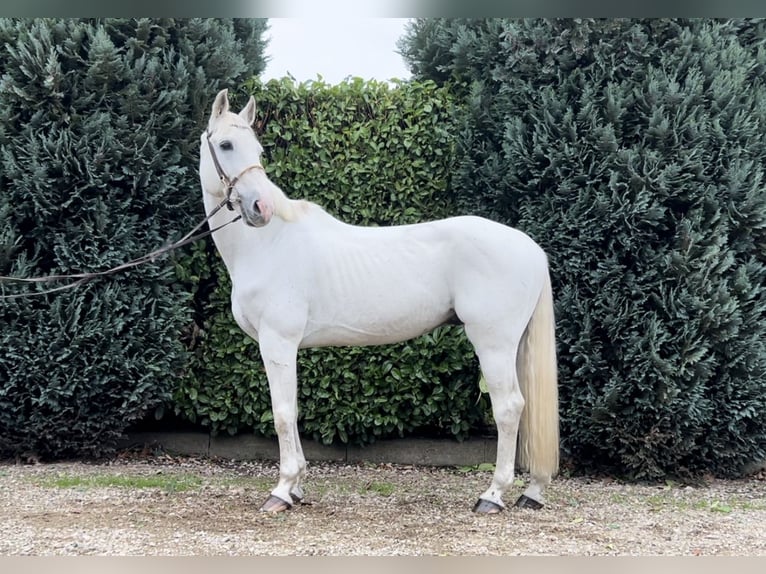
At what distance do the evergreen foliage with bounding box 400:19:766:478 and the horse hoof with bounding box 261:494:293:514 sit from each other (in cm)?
207

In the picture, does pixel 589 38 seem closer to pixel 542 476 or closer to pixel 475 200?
pixel 475 200

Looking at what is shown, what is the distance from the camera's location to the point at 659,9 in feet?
7.21

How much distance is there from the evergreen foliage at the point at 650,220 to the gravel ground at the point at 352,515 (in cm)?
47

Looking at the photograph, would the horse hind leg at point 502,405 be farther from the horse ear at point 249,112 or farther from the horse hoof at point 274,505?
the horse ear at point 249,112

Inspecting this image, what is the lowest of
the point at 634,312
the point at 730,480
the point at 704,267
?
the point at 730,480

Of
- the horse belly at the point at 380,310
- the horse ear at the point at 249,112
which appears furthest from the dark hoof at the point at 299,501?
the horse ear at the point at 249,112

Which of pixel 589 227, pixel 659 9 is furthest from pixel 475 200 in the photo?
pixel 659 9

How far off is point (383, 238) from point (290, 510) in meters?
1.56

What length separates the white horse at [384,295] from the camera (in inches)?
151

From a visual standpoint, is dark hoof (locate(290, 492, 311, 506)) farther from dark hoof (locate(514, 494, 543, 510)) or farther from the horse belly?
dark hoof (locate(514, 494, 543, 510))

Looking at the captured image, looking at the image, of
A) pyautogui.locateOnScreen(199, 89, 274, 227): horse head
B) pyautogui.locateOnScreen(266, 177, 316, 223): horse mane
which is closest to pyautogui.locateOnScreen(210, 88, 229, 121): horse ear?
pyautogui.locateOnScreen(199, 89, 274, 227): horse head

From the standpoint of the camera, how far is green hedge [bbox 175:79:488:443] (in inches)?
203

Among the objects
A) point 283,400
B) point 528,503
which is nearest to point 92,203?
point 283,400

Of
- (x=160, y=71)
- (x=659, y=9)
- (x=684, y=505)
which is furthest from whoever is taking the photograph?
(x=160, y=71)
